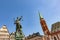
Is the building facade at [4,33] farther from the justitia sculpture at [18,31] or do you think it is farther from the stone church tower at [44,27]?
the stone church tower at [44,27]

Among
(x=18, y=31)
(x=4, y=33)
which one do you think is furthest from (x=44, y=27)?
(x=18, y=31)

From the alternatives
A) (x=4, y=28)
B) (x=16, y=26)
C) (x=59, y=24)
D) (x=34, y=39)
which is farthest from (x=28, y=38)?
(x=16, y=26)

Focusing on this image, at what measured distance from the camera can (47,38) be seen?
70312 mm

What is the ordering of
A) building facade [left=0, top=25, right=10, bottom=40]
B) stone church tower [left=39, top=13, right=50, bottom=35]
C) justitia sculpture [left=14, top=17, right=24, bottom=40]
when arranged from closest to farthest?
1. justitia sculpture [left=14, top=17, right=24, bottom=40]
2. building facade [left=0, top=25, right=10, bottom=40]
3. stone church tower [left=39, top=13, right=50, bottom=35]

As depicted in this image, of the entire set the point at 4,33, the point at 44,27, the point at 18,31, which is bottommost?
the point at 18,31

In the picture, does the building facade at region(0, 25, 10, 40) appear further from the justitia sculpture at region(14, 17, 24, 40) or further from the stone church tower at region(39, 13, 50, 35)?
the stone church tower at region(39, 13, 50, 35)

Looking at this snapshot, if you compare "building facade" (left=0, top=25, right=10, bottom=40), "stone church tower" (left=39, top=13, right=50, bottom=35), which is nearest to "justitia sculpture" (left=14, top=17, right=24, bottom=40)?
"building facade" (left=0, top=25, right=10, bottom=40)

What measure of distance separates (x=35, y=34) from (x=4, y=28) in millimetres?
27654

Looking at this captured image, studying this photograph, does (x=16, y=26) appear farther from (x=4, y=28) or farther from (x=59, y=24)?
(x=59, y=24)

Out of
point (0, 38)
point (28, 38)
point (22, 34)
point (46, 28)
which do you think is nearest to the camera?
point (22, 34)

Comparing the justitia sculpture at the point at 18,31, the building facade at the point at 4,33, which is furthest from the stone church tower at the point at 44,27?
the justitia sculpture at the point at 18,31

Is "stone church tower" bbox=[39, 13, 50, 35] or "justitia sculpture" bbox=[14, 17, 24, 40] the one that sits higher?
"stone church tower" bbox=[39, 13, 50, 35]

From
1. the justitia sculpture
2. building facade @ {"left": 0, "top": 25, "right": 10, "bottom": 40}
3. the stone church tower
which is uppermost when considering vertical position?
the stone church tower

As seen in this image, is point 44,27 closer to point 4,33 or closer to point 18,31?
point 4,33
